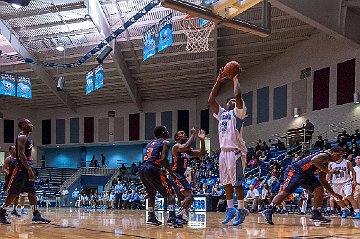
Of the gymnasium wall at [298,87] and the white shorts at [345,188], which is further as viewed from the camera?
the gymnasium wall at [298,87]

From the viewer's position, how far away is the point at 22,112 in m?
38.3

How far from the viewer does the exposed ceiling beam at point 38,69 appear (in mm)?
24956

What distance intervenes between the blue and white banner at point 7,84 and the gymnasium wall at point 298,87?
40.4 ft

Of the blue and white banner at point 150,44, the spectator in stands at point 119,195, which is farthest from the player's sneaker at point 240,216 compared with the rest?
the spectator in stands at point 119,195

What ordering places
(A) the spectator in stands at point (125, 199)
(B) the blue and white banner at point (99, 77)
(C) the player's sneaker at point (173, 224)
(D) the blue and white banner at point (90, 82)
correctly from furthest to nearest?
(A) the spectator in stands at point (125, 199) < (D) the blue and white banner at point (90, 82) < (B) the blue and white banner at point (99, 77) < (C) the player's sneaker at point (173, 224)

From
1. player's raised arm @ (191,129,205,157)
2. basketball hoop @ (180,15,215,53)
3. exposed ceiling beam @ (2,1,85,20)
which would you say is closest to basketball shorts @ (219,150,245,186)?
player's raised arm @ (191,129,205,157)

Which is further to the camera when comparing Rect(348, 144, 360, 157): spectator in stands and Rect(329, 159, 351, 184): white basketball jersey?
Rect(348, 144, 360, 157): spectator in stands

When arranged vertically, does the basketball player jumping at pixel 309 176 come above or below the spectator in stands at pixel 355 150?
below

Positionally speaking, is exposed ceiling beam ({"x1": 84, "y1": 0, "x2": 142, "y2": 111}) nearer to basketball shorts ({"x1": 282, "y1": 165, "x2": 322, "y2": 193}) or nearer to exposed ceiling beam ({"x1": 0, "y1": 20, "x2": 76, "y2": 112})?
exposed ceiling beam ({"x1": 0, "y1": 20, "x2": 76, "y2": 112})

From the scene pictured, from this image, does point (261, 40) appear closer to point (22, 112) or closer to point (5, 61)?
point (5, 61)

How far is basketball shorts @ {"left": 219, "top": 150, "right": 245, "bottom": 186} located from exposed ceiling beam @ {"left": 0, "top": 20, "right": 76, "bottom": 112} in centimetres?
2006

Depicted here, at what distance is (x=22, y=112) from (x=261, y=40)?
21.1m

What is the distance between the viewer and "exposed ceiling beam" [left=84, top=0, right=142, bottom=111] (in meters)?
22.6

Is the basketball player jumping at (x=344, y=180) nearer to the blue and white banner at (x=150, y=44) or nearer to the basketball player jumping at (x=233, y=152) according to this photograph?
the basketball player jumping at (x=233, y=152)
